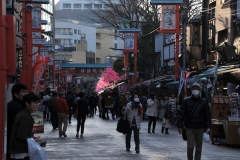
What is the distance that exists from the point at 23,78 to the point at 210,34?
51.5ft

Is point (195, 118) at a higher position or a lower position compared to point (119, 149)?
higher

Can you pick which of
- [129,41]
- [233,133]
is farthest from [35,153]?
[129,41]

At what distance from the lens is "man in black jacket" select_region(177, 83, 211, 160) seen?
11.1 metres

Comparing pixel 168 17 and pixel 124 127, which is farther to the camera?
pixel 168 17

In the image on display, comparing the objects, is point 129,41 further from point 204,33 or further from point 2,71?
point 2,71

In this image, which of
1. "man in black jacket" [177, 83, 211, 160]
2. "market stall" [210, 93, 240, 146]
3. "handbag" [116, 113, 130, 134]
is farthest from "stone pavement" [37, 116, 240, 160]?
"man in black jacket" [177, 83, 211, 160]

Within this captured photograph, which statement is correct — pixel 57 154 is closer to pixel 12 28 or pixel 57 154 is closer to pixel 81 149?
pixel 81 149

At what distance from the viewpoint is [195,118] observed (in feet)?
36.4

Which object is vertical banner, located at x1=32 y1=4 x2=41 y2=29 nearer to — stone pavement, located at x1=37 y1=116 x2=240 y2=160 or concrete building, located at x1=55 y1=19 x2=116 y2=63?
stone pavement, located at x1=37 y1=116 x2=240 y2=160

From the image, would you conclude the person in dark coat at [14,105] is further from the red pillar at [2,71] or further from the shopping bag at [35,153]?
the red pillar at [2,71]

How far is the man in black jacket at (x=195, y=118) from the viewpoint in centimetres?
1110

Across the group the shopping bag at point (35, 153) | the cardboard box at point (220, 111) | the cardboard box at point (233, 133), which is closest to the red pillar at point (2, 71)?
the shopping bag at point (35, 153)

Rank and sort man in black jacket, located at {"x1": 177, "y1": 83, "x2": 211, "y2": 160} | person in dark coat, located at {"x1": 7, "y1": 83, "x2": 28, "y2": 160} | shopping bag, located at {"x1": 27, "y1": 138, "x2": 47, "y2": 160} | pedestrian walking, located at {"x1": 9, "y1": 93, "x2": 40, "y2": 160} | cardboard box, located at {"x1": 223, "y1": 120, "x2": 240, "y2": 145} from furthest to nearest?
cardboard box, located at {"x1": 223, "y1": 120, "x2": 240, "y2": 145}
man in black jacket, located at {"x1": 177, "y1": 83, "x2": 211, "y2": 160}
person in dark coat, located at {"x1": 7, "y1": 83, "x2": 28, "y2": 160}
pedestrian walking, located at {"x1": 9, "y1": 93, "x2": 40, "y2": 160}
shopping bag, located at {"x1": 27, "y1": 138, "x2": 47, "y2": 160}

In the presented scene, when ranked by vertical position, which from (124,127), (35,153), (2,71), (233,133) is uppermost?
(2,71)
